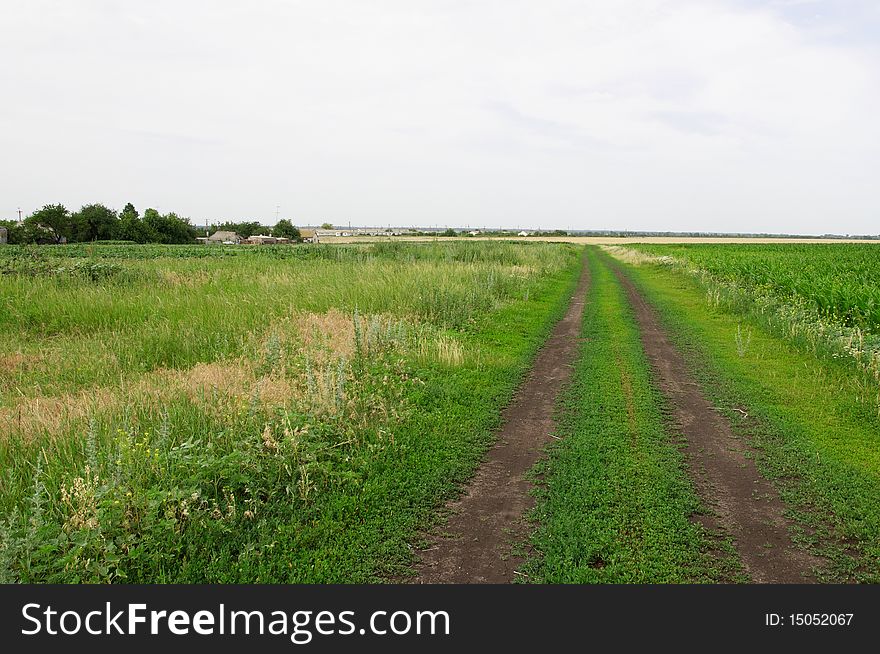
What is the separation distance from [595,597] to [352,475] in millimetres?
2665

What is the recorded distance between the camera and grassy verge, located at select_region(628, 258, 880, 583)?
15.3 feet

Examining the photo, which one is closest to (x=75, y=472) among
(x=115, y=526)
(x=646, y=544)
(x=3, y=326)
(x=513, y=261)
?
(x=115, y=526)

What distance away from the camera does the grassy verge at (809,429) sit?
467 centimetres

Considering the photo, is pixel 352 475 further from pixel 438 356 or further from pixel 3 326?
pixel 3 326

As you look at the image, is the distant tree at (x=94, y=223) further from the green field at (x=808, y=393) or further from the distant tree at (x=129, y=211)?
the green field at (x=808, y=393)

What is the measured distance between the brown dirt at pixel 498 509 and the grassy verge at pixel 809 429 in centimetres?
242

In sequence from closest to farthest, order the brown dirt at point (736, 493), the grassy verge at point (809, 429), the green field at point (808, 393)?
the brown dirt at point (736, 493), the grassy verge at point (809, 429), the green field at point (808, 393)

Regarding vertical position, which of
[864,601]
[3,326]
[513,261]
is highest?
[513,261]

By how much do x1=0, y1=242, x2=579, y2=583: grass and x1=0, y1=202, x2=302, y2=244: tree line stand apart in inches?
3491

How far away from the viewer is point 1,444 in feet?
19.1

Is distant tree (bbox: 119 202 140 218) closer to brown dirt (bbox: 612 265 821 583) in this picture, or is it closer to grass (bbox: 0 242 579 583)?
grass (bbox: 0 242 579 583)

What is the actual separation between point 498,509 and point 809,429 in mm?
4774

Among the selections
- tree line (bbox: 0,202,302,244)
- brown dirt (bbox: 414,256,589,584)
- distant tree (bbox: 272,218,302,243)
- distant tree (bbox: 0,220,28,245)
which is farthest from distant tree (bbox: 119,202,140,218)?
brown dirt (bbox: 414,256,589,584)

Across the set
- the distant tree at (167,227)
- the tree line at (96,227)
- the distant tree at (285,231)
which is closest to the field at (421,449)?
the tree line at (96,227)
